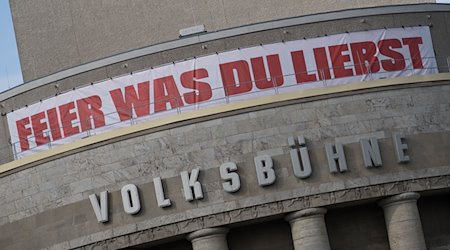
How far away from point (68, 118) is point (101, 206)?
192 inches

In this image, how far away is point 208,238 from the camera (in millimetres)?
42156

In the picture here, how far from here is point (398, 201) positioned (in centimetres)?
4272

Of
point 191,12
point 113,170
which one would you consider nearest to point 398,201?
point 113,170

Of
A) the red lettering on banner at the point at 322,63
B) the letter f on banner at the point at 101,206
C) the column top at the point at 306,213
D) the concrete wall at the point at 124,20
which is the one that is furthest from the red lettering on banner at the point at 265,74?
the concrete wall at the point at 124,20

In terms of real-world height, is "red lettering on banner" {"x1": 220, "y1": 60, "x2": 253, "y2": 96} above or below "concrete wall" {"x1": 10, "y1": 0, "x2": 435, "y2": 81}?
below

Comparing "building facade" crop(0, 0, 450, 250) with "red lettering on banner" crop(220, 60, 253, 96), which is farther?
"red lettering on banner" crop(220, 60, 253, 96)

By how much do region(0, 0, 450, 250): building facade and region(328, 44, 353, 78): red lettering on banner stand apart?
0.06 m

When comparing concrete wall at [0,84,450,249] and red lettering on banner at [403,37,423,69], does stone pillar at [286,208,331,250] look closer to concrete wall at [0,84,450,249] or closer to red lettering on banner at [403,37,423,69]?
concrete wall at [0,84,450,249]

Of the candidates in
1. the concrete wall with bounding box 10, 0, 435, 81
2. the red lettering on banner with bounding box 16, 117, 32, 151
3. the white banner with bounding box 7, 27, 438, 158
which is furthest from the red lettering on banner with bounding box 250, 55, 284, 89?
the concrete wall with bounding box 10, 0, 435, 81

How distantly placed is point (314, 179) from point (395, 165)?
9.90ft

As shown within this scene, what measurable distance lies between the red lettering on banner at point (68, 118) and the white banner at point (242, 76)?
0.13 feet

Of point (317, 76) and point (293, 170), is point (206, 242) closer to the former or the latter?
point (293, 170)

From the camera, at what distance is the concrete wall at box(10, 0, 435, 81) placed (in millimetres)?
55875

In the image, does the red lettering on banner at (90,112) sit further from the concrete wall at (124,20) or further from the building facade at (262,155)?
the concrete wall at (124,20)
